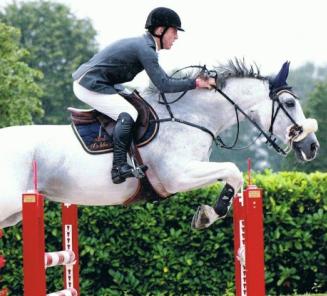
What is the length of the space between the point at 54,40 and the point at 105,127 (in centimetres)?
3671

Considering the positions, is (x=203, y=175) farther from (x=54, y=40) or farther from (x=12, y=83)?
Answer: (x=54, y=40)

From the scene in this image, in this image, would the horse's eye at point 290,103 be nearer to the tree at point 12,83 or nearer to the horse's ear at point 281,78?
the horse's ear at point 281,78

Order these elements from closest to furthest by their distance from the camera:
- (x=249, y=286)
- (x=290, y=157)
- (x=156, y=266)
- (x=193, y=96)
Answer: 1. (x=249, y=286)
2. (x=193, y=96)
3. (x=156, y=266)
4. (x=290, y=157)

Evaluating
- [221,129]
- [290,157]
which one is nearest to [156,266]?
[221,129]

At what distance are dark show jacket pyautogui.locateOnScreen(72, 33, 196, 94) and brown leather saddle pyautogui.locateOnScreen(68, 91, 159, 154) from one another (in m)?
0.18

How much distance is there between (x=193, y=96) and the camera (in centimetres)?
671

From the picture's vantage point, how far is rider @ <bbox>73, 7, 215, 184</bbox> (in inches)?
251

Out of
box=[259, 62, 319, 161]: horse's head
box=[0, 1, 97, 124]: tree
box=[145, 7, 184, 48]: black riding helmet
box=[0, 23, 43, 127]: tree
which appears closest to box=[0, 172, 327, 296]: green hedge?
box=[259, 62, 319, 161]: horse's head

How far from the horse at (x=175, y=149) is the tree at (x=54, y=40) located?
3365 cm

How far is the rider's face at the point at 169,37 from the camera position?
21.6 ft

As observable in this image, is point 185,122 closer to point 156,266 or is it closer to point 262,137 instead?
point 262,137

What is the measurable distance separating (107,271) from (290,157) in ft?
34.3

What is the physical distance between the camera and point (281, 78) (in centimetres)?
670

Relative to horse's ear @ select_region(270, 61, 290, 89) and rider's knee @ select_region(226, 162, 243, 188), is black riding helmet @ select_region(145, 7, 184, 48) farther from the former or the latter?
rider's knee @ select_region(226, 162, 243, 188)
